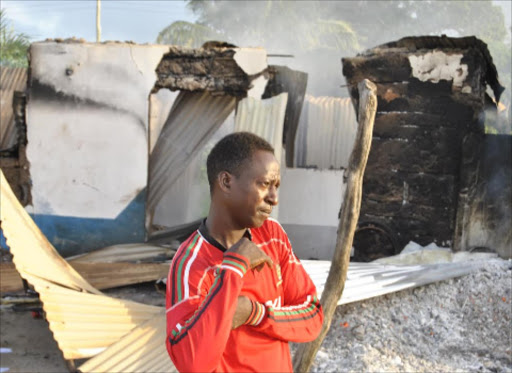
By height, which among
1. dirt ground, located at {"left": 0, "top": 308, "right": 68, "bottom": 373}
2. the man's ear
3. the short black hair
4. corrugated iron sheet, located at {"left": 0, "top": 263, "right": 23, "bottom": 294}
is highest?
the short black hair

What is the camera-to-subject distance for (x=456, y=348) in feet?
14.9

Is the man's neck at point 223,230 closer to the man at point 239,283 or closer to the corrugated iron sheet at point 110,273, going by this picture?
the man at point 239,283

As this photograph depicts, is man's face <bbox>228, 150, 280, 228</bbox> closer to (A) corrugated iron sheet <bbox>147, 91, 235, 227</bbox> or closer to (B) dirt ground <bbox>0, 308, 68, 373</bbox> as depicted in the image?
(B) dirt ground <bbox>0, 308, 68, 373</bbox>

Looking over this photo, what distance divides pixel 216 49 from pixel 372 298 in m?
3.79

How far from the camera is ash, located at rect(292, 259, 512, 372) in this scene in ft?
14.1

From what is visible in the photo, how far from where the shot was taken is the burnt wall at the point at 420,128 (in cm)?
618

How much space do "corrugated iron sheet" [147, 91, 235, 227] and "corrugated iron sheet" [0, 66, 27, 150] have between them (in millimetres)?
2575

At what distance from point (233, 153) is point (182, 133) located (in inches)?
237

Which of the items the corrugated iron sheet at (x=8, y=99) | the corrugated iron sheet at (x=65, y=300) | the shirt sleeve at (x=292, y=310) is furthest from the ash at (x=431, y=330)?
the corrugated iron sheet at (x=8, y=99)

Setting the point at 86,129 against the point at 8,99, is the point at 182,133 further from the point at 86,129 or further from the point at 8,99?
the point at 8,99

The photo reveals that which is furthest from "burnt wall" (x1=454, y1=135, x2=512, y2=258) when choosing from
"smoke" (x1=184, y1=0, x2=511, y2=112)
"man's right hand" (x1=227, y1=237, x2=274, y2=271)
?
"smoke" (x1=184, y1=0, x2=511, y2=112)

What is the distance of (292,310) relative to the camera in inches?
71.1

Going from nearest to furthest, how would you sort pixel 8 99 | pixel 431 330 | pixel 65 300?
1. pixel 65 300
2. pixel 431 330
3. pixel 8 99

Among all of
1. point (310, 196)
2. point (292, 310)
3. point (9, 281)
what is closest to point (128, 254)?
point (9, 281)
